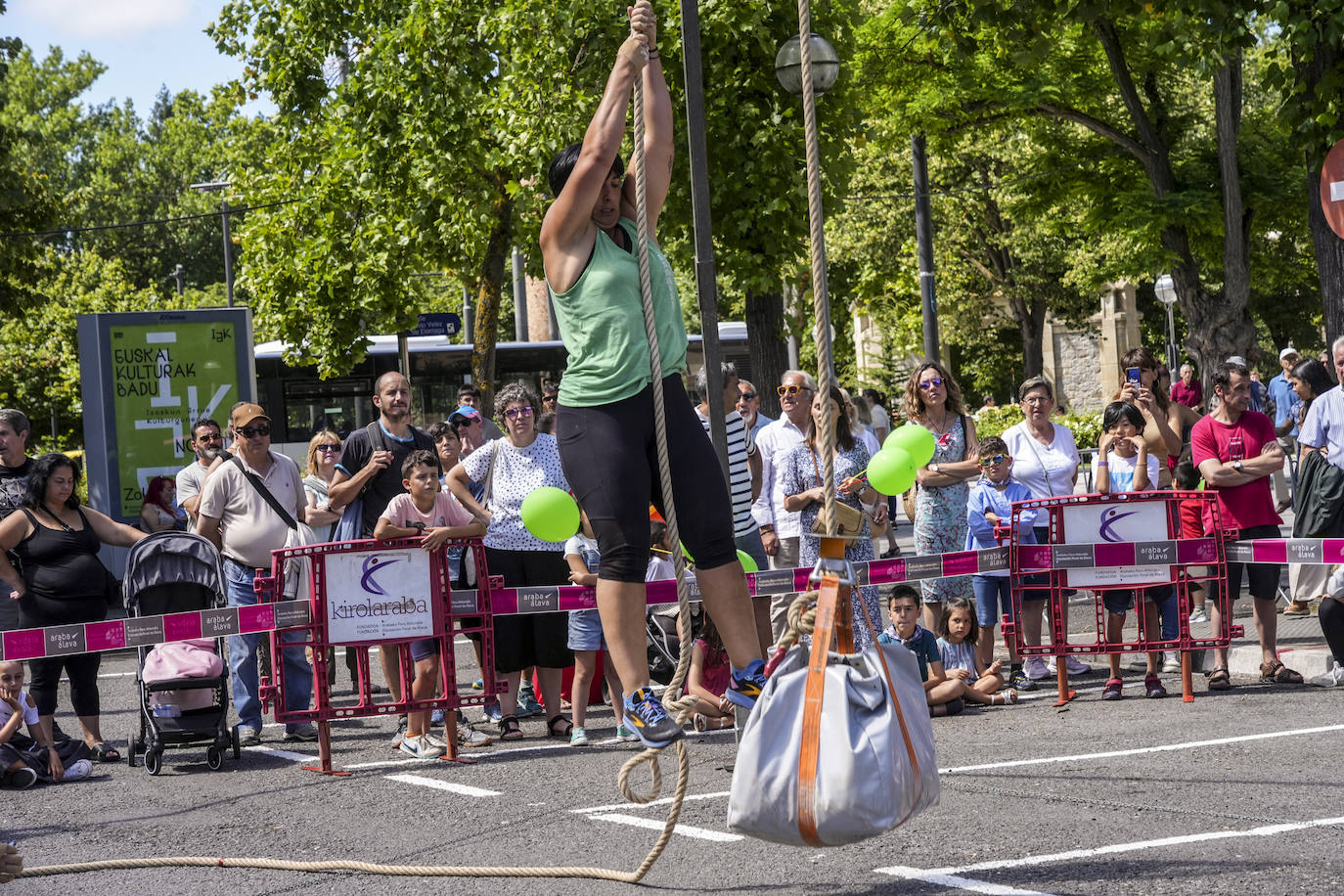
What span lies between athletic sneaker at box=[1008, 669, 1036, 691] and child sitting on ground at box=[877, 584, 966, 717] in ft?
2.71

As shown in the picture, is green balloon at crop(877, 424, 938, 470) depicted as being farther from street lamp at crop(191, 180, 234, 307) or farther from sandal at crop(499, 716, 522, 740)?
street lamp at crop(191, 180, 234, 307)

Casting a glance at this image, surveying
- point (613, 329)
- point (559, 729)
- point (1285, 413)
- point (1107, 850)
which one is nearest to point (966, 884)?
point (1107, 850)

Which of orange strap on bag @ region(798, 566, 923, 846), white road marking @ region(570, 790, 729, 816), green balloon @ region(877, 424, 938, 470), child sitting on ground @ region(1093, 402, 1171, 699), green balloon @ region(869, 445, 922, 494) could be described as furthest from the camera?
child sitting on ground @ region(1093, 402, 1171, 699)

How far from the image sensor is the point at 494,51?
18.6 metres

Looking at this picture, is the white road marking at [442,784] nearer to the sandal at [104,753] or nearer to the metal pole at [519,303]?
the sandal at [104,753]

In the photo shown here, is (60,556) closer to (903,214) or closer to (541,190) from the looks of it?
(541,190)

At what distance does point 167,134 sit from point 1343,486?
77.9 metres

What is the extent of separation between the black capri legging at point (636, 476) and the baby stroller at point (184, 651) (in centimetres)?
437

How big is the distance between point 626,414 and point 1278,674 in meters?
6.14

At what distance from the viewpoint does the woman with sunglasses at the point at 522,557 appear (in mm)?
9242

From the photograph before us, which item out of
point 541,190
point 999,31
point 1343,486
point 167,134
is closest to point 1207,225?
point 541,190

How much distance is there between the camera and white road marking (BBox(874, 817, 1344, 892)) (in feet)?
16.8

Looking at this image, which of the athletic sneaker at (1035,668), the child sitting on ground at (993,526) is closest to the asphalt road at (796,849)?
the child sitting on ground at (993,526)

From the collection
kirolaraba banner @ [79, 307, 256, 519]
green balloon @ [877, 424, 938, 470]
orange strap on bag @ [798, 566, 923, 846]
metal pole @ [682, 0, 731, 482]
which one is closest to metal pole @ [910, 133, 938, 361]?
kirolaraba banner @ [79, 307, 256, 519]
